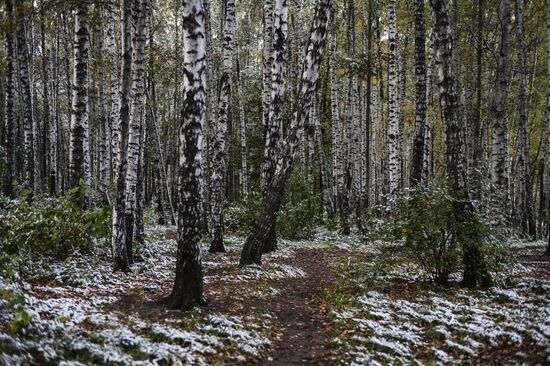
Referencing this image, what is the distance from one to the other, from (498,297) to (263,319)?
15.9 feet

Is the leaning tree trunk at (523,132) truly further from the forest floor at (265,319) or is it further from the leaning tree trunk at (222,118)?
the leaning tree trunk at (222,118)

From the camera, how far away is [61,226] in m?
9.64

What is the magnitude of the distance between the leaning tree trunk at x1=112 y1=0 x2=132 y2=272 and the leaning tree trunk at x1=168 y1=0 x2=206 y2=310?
2.99 metres

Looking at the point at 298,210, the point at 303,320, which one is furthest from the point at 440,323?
the point at 298,210

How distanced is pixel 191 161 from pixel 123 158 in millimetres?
3640

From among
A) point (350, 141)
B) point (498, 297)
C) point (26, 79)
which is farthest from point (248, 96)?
point (498, 297)

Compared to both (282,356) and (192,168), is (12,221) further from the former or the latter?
(282,356)

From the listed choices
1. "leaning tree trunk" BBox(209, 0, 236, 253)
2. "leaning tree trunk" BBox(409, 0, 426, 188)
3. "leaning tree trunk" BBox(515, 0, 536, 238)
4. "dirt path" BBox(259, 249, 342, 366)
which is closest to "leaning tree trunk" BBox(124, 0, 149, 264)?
"leaning tree trunk" BBox(209, 0, 236, 253)

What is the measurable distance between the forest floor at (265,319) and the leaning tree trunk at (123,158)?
436 millimetres

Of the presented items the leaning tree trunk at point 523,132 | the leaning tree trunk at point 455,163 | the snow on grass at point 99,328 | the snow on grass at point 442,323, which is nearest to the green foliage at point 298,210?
the leaning tree trunk at point 523,132

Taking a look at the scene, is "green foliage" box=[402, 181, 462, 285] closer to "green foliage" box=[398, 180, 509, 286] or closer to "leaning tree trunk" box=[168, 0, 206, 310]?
"green foliage" box=[398, 180, 509, 286]

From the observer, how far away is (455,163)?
9469 mm

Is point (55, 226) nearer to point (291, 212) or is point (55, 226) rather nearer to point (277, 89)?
point (277, 89)

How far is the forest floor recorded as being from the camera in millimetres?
5121
